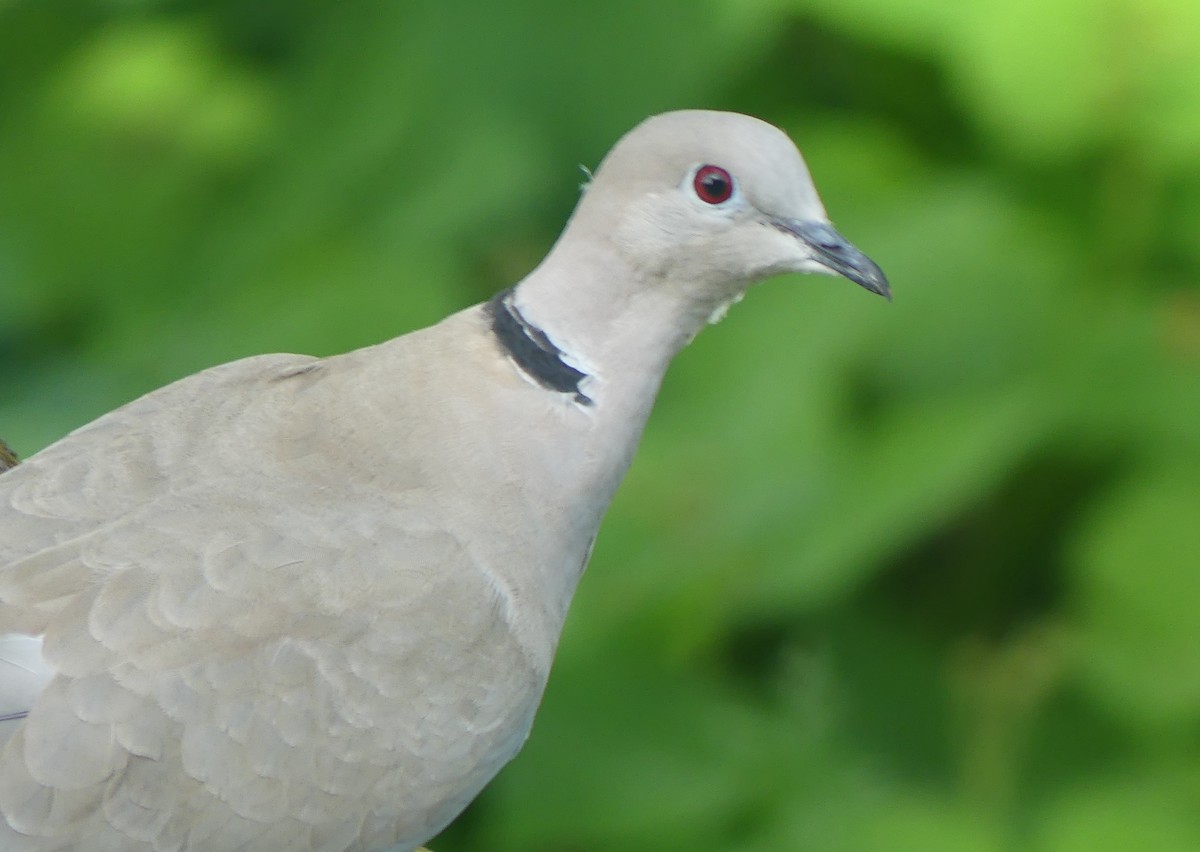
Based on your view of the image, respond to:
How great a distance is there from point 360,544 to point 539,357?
25 centimetres

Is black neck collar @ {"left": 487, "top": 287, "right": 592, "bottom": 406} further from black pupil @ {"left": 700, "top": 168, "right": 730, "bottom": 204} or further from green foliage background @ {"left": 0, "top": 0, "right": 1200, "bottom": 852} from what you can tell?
green foliage background @ {"left": 0, "top": 0, "right": 1200, "bottom": 852}

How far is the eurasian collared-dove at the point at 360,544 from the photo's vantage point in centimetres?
135

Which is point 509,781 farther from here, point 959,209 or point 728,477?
point 959,209

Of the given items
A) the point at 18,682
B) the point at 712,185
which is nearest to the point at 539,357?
the point at 712,185

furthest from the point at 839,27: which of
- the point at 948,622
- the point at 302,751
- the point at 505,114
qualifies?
the point at 302,751

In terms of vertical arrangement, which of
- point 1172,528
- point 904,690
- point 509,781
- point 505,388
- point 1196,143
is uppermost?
point 1196,143

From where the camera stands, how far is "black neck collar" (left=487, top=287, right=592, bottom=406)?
4.96 feet

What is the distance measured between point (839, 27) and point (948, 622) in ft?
3.16

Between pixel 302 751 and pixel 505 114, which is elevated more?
pixel 505 114

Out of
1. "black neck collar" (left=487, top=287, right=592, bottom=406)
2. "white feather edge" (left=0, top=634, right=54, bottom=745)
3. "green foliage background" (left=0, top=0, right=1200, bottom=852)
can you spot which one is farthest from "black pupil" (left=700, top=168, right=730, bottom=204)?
"green foliage background" (left=0, top=0, right=1200, bottom=852)

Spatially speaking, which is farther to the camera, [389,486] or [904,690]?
[904,690]

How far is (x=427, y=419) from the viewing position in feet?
4.97

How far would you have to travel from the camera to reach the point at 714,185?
1.46 m

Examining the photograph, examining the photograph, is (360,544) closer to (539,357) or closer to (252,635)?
(252,635)
